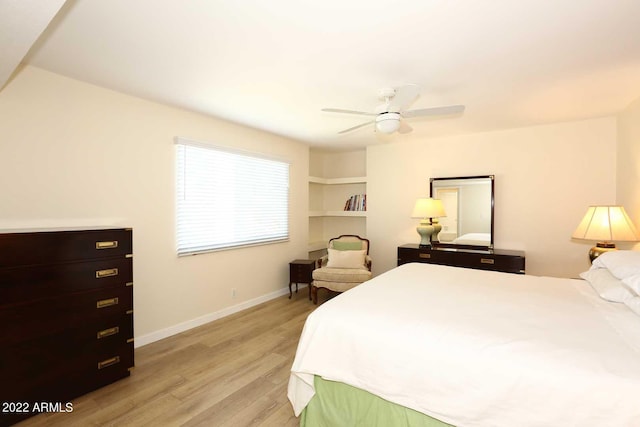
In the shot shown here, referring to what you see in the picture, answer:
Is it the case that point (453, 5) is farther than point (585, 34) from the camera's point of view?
No

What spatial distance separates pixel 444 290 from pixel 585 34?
71.0 inches

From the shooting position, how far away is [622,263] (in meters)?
2.02

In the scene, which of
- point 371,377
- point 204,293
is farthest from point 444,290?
point 204,293

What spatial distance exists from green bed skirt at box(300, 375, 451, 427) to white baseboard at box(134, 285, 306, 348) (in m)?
2.04

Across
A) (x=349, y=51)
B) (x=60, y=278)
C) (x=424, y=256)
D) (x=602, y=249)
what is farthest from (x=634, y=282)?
(x=60, y=278)

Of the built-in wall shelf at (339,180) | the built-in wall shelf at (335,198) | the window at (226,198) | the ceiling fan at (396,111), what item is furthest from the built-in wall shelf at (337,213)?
the ceiling fan at (396,111)

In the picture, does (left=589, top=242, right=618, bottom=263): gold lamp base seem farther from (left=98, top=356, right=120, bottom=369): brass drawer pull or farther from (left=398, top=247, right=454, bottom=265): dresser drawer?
(left=98, top=356, right=120, bottom=369): brass drawer pull

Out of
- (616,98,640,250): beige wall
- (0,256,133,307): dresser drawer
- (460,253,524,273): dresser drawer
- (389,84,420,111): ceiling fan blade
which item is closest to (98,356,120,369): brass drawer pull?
(0,256,133,307): dresser drawer

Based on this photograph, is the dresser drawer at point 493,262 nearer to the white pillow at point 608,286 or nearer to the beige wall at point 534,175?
the beige wall at point 534,175

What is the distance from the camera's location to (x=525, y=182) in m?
4.04

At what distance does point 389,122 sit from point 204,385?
2.47 metres

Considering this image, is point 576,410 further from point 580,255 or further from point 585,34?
point 580,255

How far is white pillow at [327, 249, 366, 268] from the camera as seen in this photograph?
170 inches

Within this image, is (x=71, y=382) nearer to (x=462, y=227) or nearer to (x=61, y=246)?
(x=61, y=246)
